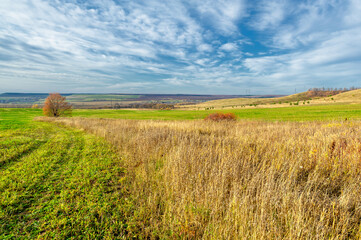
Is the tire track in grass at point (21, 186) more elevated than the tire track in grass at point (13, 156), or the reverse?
the tire track in grass at point (21, 186)

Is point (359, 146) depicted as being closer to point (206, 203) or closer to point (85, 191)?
point (206, 203)

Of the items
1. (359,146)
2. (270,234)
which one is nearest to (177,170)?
(270,234)

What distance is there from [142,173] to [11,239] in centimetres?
301

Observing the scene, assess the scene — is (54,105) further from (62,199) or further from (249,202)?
(249,202)

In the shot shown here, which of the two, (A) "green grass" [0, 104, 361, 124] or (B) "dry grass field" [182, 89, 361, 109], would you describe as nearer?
(A) "green grass" [0, 104, 361, 124]

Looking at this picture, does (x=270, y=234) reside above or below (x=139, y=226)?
above

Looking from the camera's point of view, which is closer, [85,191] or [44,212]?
[44,212]

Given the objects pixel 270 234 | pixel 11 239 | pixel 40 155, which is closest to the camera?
pixel 270 234

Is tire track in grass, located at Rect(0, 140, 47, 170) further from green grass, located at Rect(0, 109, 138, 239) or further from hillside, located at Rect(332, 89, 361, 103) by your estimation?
hillside, located at Rect(332, 89, 361, 103)

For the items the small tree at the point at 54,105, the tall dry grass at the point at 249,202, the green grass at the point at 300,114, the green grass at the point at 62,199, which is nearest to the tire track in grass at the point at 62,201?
the green grass at the point at 62,199

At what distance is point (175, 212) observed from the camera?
3385mm

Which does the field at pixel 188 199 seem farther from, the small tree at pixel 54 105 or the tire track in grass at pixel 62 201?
the small tree at pixel 54 105

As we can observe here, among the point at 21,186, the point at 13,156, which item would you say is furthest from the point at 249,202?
the point at 13,156

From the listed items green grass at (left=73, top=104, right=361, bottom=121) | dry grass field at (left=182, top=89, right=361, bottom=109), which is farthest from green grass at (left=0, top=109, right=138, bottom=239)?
dry grass field at (left=182, top=89, right=361, bottom=109)
